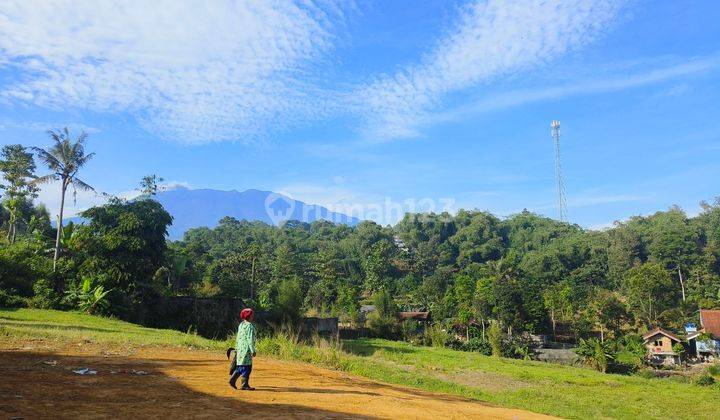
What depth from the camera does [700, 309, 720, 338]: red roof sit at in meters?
36.9

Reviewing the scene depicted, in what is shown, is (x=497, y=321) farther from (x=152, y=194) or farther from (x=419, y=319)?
(x=152, y=194)

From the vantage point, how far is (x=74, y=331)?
13.6 metres

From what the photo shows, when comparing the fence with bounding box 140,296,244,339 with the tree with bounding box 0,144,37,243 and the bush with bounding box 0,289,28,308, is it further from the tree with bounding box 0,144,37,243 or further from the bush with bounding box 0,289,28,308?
the tree with bounding box 0,144,37,243

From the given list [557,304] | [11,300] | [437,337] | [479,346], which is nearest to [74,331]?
[11,300]

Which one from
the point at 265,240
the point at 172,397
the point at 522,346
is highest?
the point at 265,240

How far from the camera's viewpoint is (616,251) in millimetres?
64438

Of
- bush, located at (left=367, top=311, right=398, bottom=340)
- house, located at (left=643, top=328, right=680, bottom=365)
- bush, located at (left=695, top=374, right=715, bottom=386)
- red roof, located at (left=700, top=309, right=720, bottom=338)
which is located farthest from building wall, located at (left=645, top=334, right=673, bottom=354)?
bush, located at (left=367, top=311, right=398, bottom=340)

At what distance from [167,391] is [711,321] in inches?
1661

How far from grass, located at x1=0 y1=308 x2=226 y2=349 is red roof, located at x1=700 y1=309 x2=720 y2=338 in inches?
1464

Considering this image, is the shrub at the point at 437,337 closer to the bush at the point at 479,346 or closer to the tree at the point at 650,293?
the bush at the point at 479,346

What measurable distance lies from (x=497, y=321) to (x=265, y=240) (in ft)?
180

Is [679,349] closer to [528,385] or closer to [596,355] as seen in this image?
[596,355]

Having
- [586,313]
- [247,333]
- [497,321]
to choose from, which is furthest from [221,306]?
[586,313]

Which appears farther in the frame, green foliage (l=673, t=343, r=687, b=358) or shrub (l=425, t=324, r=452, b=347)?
shrub (l=425, t=324, r=452, b=347)
